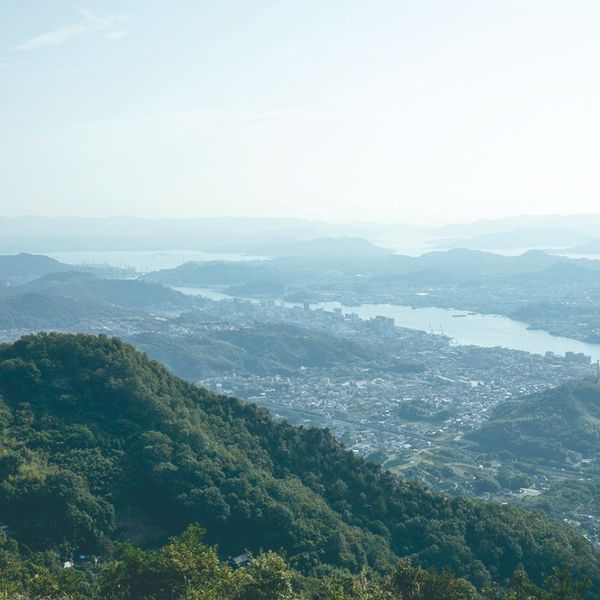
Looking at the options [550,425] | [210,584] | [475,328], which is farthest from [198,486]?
[475,328]

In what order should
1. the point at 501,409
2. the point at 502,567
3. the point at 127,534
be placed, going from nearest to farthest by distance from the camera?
1. the point at 127,534
2. the point at 502,567
3. the point at 501,409

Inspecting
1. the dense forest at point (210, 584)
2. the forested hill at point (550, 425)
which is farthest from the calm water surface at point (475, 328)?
the dense forest at point (210, 584)

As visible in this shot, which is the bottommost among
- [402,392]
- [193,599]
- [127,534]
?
[402,392]

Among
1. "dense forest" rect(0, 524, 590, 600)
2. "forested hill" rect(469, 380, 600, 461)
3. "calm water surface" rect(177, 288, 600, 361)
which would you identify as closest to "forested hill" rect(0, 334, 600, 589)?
"dense forest" rect(0, 524, 590, 600)

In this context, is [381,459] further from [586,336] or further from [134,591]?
[586,336]

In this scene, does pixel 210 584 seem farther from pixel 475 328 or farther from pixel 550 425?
pixel 475 328

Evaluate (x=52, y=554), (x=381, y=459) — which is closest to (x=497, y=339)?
(x=381, y=459)

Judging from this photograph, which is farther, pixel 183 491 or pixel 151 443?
pixel 151 443

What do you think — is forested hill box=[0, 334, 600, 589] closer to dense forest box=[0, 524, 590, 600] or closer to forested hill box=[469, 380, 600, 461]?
dense forest box=[0, 524, 590, 600]

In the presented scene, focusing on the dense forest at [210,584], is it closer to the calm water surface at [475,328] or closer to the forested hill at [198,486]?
the forested hill at [198,486]
